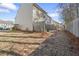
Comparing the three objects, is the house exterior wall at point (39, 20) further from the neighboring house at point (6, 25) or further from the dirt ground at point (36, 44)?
the neighboring house at point (6, 25)

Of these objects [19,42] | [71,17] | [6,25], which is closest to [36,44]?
[19,42]

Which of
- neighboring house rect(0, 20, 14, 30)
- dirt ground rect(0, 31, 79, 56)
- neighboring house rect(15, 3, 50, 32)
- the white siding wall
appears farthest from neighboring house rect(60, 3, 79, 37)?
neighboring house rect(0, 20, 14, 30)

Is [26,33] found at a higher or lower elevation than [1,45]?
higher

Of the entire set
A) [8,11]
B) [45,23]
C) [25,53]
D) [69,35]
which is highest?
[8,11]

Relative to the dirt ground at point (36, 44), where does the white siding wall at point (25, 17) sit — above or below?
above

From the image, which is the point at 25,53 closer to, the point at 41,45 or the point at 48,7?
the point at 41,45

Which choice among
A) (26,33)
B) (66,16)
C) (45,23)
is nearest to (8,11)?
(26,33)

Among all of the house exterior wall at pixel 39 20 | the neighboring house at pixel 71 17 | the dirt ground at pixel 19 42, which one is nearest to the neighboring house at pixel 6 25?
the dirt ground at pixel 19 42
